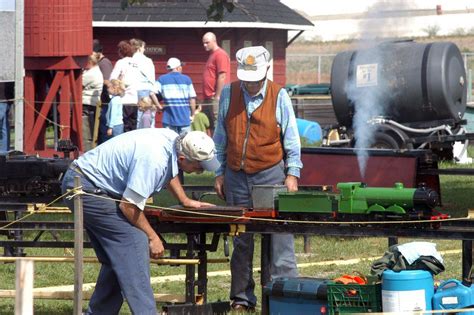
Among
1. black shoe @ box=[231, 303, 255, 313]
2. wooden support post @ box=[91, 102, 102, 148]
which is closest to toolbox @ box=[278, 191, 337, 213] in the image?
black shoe @ box=[231, 303, 255, 313]

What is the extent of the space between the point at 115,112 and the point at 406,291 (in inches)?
394

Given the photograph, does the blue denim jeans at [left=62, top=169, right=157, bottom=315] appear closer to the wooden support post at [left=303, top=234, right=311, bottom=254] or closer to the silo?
the wooden support post at [left=303, top=234, right=311, bottom=254]

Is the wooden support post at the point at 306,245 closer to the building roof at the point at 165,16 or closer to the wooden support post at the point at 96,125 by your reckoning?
the wooden support post at the point at 96,125

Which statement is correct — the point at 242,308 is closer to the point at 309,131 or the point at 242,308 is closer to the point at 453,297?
the point at 453,297

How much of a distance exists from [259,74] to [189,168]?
1660 millimetres

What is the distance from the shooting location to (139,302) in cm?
792

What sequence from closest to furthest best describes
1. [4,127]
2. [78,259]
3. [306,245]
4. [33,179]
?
[78,259] < [33,179] < [306,245] < [4,127]

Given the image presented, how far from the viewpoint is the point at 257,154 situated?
31.0ft

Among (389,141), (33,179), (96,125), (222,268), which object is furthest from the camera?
(389,141)

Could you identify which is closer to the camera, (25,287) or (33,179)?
(25,287)

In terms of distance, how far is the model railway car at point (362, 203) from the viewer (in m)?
8.27

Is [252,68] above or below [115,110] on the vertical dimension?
above

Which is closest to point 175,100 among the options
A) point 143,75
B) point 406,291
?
point 143,75

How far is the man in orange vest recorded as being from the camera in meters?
9.44
